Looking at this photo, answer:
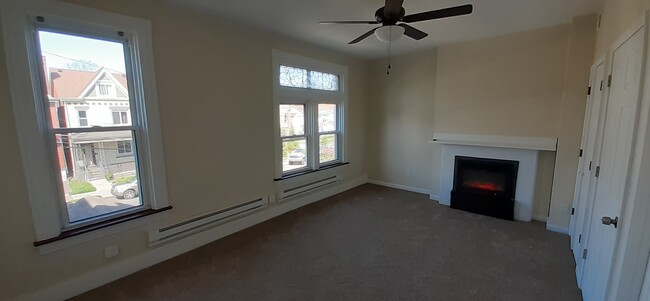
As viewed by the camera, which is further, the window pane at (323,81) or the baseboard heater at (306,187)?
the window pane at (323,81)

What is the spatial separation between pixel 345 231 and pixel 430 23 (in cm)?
278

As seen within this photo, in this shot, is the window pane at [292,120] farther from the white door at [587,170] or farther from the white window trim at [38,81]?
the white door at [587,170]

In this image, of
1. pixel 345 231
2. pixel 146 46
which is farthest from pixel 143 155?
pixel 345 231

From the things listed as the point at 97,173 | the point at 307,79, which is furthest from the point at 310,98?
the point at 97,173

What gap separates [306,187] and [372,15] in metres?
2.65

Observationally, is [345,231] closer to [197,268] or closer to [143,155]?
[197,268]

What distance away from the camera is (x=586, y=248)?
2266mm

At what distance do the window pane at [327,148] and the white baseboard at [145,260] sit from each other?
3.77ft

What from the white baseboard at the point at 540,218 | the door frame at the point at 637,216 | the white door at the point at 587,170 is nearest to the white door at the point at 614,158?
the door frame at the point at 637,216

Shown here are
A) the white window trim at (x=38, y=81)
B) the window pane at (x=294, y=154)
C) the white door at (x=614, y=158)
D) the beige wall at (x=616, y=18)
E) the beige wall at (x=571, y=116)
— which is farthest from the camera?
the window pane at (x=294, y=154)

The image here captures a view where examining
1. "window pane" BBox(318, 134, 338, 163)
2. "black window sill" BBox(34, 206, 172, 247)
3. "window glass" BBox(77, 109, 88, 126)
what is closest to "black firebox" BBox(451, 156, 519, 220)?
"window pane" BBox(318, 134, 338, 163)

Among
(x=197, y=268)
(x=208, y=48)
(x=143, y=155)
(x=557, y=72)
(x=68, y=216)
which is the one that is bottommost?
(x=197, y=268)

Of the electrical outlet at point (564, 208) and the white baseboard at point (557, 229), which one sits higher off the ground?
the electrical outlet at point (564, 208)

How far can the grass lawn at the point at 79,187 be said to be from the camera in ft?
7.56
